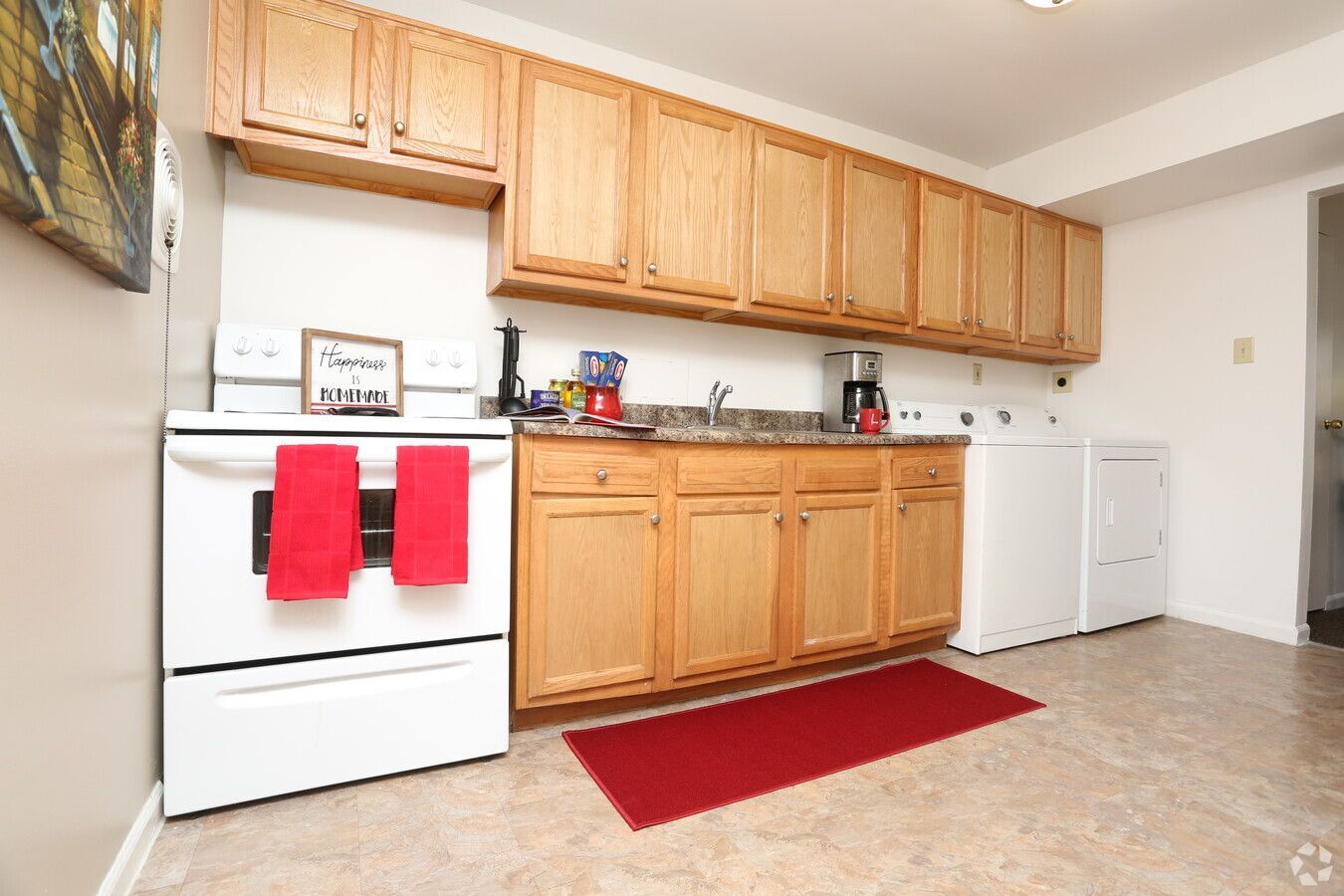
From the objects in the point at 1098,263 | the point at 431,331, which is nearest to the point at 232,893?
the point at 431,331

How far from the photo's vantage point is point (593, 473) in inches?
77.5

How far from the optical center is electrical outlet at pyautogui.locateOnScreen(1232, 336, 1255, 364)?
316 centimetres

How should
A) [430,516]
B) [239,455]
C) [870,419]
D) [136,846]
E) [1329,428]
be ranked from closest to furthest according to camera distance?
[136,846]
[239,455]
[430,516]
[870,419]
[1329,428]

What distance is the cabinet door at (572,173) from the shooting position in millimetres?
2143

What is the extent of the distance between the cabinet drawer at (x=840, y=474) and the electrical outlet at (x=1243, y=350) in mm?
2132

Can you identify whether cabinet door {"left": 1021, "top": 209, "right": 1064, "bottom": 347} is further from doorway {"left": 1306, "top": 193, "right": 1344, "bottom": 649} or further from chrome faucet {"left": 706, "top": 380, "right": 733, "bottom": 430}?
chrome faucet {"left": 706, "top": 380, "right": 733, "bottom": 430}

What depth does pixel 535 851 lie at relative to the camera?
1377mm

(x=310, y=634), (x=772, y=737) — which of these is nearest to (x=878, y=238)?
(x=772, y=737)

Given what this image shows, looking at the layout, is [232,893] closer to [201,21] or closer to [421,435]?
[421,435]

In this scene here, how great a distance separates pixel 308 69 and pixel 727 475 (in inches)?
67.8

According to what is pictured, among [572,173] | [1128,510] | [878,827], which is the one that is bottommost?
[878,827]

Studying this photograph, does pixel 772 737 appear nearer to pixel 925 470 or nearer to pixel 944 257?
pixel 925 470

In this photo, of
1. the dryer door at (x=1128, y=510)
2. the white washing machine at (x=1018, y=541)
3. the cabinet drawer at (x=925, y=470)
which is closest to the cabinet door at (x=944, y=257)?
the white washing machine at (x=1018, y=541)

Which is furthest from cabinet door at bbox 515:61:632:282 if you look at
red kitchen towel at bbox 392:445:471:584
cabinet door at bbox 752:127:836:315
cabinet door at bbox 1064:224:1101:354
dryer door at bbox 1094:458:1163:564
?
cabinet door at bbox 1064:224:1101:354
